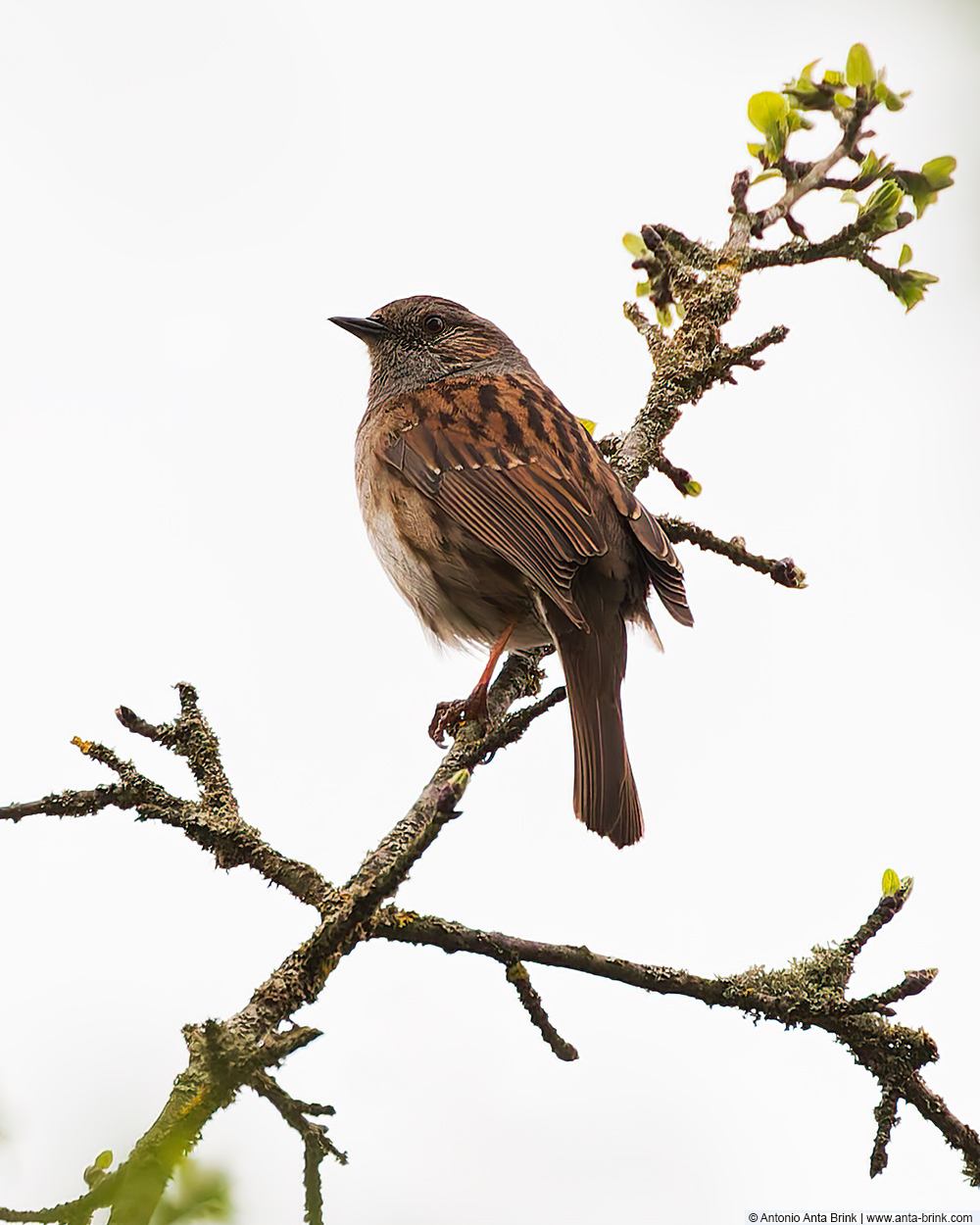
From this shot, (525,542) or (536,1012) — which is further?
(525,542)

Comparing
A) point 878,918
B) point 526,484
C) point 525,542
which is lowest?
point 878,918

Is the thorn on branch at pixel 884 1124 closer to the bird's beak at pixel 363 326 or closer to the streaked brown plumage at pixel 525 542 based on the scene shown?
the streaked brown plumage at pixel 525 542

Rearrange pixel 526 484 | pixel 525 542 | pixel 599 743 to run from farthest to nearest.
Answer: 1. pixel 526 484
2. pixel 525 542
3. pixel 599 743

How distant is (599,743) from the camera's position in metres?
4.25

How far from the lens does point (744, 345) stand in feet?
16.2

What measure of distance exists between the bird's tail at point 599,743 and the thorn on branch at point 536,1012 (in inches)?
50.3

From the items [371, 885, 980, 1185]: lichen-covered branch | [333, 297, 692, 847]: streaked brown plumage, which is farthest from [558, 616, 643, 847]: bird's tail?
[371, 885, 980, 1185]: lichen-covered branch

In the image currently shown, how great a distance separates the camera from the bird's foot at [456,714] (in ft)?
13.9

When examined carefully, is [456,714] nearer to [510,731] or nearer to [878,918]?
[510,731]

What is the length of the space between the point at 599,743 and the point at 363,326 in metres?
2.84

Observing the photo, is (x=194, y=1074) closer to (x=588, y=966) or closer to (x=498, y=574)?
(x=588, y=966)

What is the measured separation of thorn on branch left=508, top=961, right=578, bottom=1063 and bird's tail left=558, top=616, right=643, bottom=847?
128 cm

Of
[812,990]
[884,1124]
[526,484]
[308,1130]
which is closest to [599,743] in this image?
[526,484]

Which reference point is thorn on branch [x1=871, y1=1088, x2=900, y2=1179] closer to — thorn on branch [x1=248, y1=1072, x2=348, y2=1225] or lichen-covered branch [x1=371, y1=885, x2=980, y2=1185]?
lichen-covered branch [x1=371, y1=885, x2=980, y2=1185]
